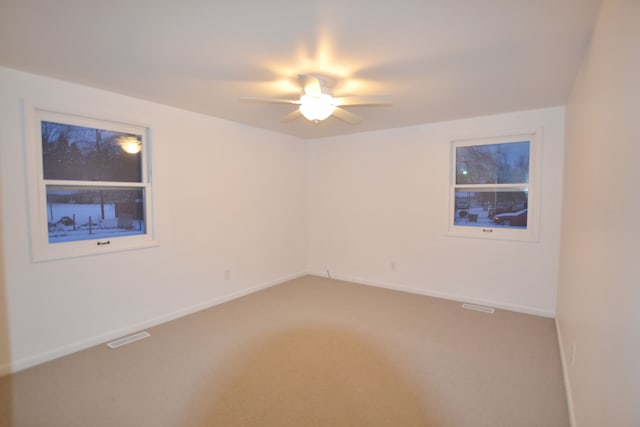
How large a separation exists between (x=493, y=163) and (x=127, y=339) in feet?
14.5

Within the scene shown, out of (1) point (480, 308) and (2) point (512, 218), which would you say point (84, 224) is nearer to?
(1) point (480, 308)

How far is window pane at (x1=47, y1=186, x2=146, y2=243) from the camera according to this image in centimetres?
277

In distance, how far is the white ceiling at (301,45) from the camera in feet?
5.50

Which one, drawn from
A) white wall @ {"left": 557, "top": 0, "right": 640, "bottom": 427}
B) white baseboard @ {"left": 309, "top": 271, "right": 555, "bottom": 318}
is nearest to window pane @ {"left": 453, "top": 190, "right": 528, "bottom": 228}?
white baseboard @ {"left": 309, "top": 271, "right": 555, "bottom": 318}

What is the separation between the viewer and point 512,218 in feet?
12.6

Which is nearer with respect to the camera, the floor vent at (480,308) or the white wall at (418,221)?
the white wall at (418,221)

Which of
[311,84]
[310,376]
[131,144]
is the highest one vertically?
[311,84]

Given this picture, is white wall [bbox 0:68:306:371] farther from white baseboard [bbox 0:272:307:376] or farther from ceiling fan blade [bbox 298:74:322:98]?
ceiling fan blade [bbox 298:74:322:98]

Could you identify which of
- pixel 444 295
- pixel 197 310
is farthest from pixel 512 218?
pixel 197 310

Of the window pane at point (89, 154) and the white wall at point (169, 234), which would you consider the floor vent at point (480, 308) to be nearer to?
the white wall at point (169, 234)

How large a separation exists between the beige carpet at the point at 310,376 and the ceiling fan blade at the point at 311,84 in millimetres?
2153

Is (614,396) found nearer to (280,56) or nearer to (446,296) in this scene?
(280,56)

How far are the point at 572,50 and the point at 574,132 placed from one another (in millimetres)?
803

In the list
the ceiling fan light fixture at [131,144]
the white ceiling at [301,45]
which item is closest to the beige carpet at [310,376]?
the ceiling fan light fixture at [131,144]
